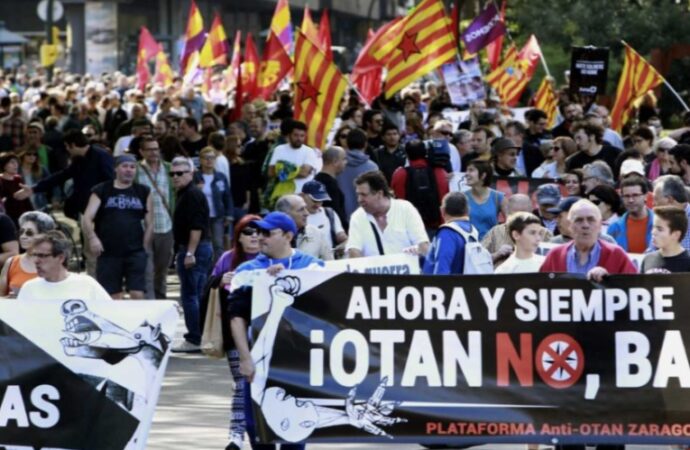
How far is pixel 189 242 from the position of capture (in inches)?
631

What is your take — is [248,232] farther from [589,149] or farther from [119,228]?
[589,149]

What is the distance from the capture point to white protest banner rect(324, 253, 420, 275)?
11293 millimetres

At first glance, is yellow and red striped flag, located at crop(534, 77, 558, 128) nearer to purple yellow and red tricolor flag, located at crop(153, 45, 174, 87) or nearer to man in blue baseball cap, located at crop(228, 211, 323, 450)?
purple yellow and red tricolor flag, located at crop(153, 45, 174, 87)

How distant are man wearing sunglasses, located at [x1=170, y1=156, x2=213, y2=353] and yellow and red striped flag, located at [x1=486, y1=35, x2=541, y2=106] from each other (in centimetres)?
1494

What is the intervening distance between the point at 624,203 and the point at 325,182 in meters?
4.40

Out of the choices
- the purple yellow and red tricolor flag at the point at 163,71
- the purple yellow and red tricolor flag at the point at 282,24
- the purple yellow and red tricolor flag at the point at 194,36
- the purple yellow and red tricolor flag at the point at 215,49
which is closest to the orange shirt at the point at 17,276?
the purple yellow and red tricolor flag at the point at 282,24

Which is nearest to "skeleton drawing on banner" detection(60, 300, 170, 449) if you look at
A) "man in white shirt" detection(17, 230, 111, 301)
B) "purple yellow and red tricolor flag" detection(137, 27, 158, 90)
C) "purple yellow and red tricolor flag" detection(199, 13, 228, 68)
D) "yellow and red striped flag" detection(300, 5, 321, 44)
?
"man in white shirt" detection(17, 230, 111, 301)

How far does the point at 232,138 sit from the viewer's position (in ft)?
69.6

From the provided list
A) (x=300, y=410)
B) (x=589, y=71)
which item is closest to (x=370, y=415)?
(x=300, y=410)

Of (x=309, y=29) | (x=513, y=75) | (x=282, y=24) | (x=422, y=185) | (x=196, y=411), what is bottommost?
(x=196, y=411)

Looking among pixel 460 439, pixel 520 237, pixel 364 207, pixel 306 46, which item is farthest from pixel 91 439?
pixel 306 46

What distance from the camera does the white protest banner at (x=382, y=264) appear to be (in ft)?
37.1

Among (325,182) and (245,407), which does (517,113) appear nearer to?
(325,182)

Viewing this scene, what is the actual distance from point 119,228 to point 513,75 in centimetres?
1648
